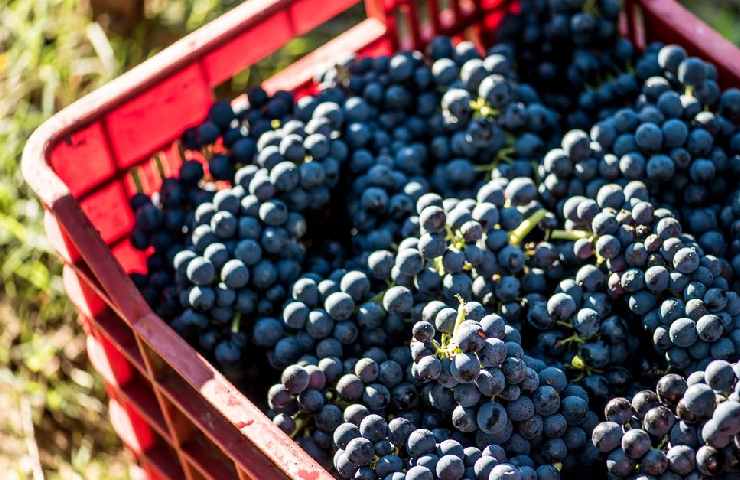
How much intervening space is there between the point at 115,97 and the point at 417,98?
1.51ft

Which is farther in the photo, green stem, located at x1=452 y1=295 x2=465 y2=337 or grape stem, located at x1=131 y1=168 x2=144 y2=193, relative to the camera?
grape stem, located at x1=131 y1=168 x2=144 y2=193

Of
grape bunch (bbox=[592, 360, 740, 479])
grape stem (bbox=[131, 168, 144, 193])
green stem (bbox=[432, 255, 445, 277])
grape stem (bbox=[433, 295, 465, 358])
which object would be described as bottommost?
grape bunch (bbox=[592, 360, 740, 479])

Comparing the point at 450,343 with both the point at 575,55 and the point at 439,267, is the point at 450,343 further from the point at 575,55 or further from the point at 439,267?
the point at 575,55

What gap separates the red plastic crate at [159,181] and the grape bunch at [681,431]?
33 centimetres

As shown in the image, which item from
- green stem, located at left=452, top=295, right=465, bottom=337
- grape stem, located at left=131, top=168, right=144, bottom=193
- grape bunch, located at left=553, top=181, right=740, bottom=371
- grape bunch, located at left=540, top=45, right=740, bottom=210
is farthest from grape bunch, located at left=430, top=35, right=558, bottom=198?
grape stem, located at left=131, top=168, right=144, bottom=193

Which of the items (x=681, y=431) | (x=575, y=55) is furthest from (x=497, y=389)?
(x=575, y=55)

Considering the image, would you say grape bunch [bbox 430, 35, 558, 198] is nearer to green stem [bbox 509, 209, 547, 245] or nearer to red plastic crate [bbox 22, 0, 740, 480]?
green stem [bbox 509, 209, 547, 245]

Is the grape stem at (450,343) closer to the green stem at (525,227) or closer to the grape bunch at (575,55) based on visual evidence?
the green stem at (525,227)

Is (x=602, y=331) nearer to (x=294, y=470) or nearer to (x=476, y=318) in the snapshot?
(x=476, y=318)

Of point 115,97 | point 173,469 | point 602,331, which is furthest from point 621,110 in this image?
point 173,469

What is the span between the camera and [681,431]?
1.13m

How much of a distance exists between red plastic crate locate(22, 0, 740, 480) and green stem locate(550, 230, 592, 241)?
0.39 meters

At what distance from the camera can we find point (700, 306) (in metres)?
1.20

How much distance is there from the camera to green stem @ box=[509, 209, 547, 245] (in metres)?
1.34
